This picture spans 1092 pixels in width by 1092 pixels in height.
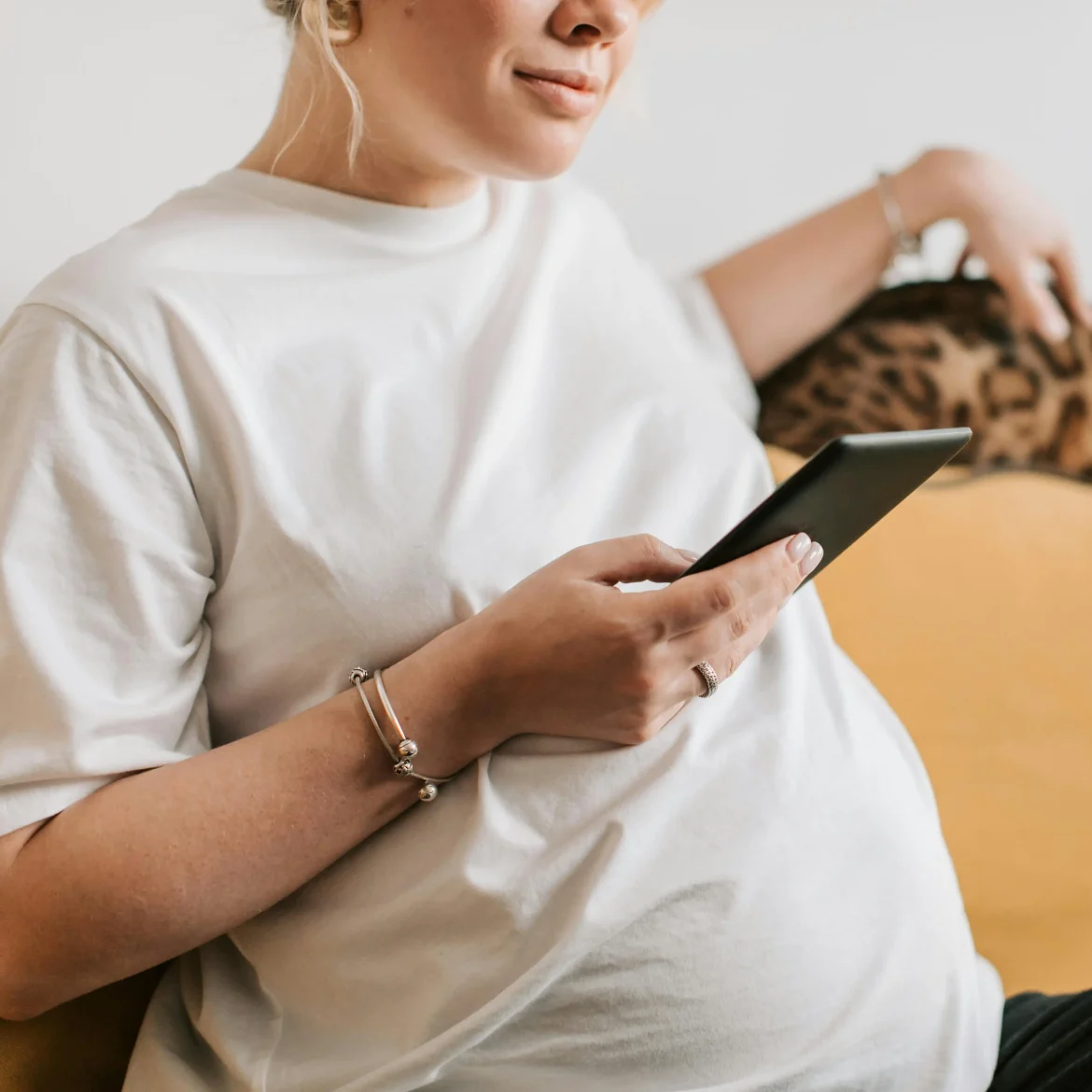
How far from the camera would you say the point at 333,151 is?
887 millimetres

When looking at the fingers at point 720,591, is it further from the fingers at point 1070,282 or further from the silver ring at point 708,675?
the fingers at point 1070,282

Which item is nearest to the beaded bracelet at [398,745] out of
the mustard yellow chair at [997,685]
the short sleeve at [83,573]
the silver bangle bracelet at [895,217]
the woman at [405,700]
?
the woman at [405,700]

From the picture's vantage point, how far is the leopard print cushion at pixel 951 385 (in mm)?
1271

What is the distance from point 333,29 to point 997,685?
0.89 metres

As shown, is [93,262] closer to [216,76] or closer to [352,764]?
[352,764]

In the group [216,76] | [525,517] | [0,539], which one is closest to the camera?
[0,539]

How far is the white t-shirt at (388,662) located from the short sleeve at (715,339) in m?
0.36

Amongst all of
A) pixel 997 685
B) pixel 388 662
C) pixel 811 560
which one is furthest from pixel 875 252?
pixel 388 662

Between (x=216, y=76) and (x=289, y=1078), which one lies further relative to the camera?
(x=216, y=76)

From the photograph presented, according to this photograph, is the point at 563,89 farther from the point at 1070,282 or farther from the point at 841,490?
the point at 1070,282

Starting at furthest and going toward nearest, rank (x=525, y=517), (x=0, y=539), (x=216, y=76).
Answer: (x=216, y=76) < (x=525, y=517) < (x=0, y=539)

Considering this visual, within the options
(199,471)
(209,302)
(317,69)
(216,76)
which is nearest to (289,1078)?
(199,471)

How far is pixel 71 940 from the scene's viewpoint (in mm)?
700

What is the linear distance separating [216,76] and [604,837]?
927mm
